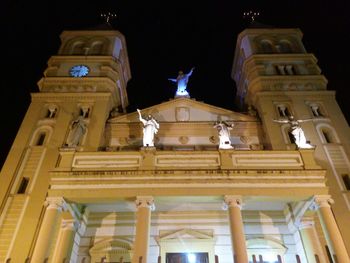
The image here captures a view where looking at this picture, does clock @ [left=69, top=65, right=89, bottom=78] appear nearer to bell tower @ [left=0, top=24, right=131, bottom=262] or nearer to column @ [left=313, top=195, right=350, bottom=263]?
bell tower @ [left=0, top=24, right=131, bottom=262]

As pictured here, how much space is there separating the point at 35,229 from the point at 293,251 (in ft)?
41.5

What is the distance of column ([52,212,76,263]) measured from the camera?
15363 mm

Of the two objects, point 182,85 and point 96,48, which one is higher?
point 96,48

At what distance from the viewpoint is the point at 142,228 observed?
45.6 ft

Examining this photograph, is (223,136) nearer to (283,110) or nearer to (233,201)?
(233,201)

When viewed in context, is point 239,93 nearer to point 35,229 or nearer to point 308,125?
point 308,125

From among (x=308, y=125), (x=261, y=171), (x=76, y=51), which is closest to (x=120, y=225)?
(x=261, y=171)

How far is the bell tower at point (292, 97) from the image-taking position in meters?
19.1

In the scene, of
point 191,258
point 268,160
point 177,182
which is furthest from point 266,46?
point 191,258

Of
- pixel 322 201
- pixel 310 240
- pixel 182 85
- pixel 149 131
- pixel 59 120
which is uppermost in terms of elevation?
pixel 182 85

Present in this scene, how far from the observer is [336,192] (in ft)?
58.1

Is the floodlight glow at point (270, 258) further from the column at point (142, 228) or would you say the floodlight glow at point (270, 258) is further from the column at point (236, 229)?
the column at point (142, 228)

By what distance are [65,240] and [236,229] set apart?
797cm

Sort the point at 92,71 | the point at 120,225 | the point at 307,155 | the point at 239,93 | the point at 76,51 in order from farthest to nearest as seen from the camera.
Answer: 1. the point at 239,93
2. the point at 76,51
3. the point at 92,71
4. the point at 120,225
5. the point at 307,155
